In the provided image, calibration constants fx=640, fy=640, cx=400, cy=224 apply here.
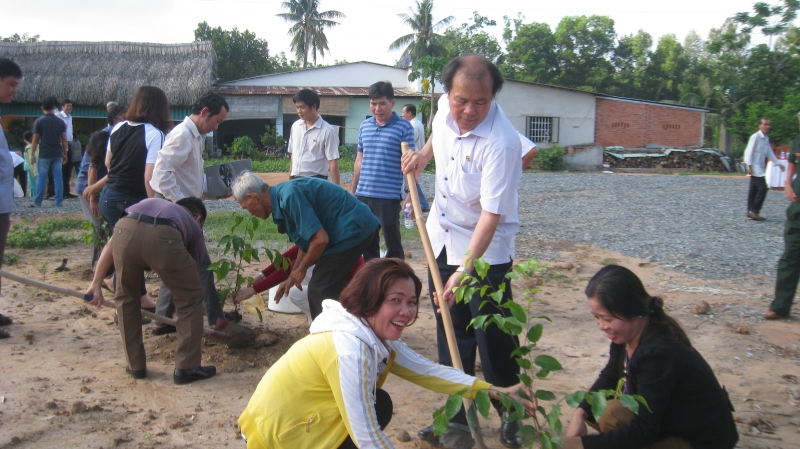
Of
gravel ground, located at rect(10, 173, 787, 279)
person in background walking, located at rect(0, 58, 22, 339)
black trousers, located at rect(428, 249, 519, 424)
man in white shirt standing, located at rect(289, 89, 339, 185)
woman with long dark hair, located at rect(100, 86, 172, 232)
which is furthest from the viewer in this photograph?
gravel ground, located at rect(10, 173, 787, 279)

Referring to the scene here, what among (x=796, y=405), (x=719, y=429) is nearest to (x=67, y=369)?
(x=719, y=429)

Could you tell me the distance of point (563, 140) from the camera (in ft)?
88.6

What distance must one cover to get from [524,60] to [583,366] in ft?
116

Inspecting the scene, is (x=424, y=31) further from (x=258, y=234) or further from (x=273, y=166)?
(x=258, y=234)

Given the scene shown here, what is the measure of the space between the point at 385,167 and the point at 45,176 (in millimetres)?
7287

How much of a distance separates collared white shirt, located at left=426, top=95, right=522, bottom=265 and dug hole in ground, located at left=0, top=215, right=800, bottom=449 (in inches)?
38.8

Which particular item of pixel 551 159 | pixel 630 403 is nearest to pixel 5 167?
pixel 630 403

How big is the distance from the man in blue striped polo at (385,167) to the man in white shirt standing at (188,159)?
1.54 m

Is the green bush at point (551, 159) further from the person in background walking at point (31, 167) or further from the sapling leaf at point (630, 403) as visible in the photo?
the sapling leaf at point (630, 403)

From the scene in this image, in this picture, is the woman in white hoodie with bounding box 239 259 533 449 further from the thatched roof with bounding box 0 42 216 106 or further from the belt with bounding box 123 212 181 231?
the thatched roof with bounding box 0 42 216 106

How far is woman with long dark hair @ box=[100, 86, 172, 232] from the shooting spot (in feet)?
15.0

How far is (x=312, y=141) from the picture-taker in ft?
19.5

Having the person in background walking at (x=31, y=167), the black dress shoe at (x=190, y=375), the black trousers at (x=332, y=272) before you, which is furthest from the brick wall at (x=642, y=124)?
the black dress shoe at (x=190, y=375)

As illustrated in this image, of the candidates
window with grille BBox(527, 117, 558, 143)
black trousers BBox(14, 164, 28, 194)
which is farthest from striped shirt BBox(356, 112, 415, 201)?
window with grille BBox(527, 117, 558, 143)
